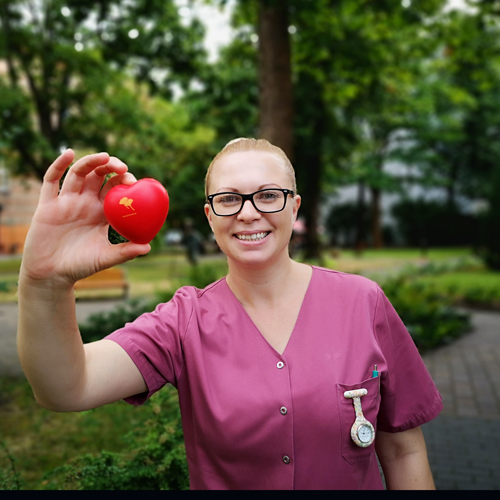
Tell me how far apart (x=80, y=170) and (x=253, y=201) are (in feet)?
1.69

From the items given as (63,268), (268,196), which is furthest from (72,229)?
(268,196)

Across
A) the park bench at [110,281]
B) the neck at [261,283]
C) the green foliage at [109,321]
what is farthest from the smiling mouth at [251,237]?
the park bench at [110,281]

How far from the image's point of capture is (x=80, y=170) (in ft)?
4.61

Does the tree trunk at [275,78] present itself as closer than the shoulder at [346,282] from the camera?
No

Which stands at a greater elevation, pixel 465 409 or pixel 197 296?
pixel 197 296

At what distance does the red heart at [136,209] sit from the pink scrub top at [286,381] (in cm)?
33

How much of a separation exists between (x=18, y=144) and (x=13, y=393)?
335 inches

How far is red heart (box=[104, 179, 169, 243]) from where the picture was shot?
143cm

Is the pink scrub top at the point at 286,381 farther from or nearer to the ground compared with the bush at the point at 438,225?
farther from the ground

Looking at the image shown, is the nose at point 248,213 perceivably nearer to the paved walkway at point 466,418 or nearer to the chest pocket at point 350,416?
the chest pocket at point 350,416

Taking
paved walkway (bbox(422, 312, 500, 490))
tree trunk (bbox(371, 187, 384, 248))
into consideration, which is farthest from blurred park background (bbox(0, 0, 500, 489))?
tree trunk (bbox(371, 187, 384, 248))

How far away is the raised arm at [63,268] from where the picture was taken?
4.47 feet

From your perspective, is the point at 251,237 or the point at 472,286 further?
the point at 472,286

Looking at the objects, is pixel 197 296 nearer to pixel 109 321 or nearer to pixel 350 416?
pixel 350 416
